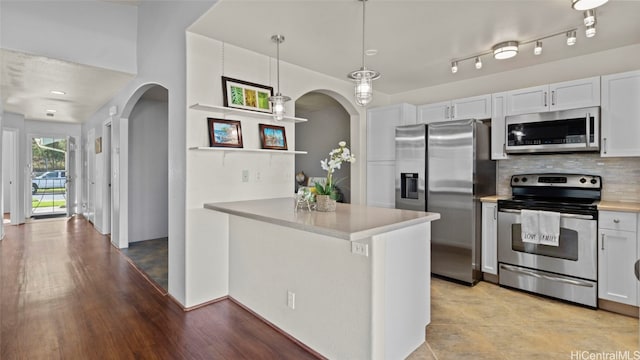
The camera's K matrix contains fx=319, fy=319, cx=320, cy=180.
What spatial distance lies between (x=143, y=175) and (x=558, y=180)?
591cm

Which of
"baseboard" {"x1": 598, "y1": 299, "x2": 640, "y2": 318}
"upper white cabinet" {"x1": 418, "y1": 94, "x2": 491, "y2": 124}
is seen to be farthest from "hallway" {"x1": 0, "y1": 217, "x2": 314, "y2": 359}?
"upper white cabinet" {"x1": 418, "y1": 94, "x2": 491, "y2": 124}

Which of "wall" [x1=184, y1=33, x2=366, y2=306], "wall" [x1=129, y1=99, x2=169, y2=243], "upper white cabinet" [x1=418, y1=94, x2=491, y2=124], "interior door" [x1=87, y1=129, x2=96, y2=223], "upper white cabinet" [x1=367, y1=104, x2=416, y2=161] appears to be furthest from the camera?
"interior door" [x1=87, y1=129, x2=96, y2=223]

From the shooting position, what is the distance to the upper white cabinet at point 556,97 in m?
3.08

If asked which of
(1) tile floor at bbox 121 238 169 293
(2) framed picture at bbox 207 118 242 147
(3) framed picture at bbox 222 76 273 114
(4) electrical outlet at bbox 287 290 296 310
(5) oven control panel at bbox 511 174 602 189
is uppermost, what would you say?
(3) framed picture at bbox 222 76 273 114

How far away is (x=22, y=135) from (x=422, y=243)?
8504mm

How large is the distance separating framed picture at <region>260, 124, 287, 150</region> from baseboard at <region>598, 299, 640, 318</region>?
3.31 meters

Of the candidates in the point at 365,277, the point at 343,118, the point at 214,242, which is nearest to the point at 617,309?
the point at 365,277

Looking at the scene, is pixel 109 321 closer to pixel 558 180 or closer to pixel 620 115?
pixel 558 180

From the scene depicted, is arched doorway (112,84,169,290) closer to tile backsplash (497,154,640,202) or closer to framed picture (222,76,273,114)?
framed picture (222,76,273,114)

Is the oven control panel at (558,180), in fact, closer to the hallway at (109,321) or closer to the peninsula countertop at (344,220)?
the peninsula countertop at (344,220)

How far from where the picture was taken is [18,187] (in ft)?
22.0

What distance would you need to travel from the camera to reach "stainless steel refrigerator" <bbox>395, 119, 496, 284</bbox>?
3.47 meters

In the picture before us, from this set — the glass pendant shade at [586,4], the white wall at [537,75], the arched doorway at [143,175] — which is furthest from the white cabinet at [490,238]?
the arched doorway at [143,175]

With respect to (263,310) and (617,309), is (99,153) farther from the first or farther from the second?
(617,309)
